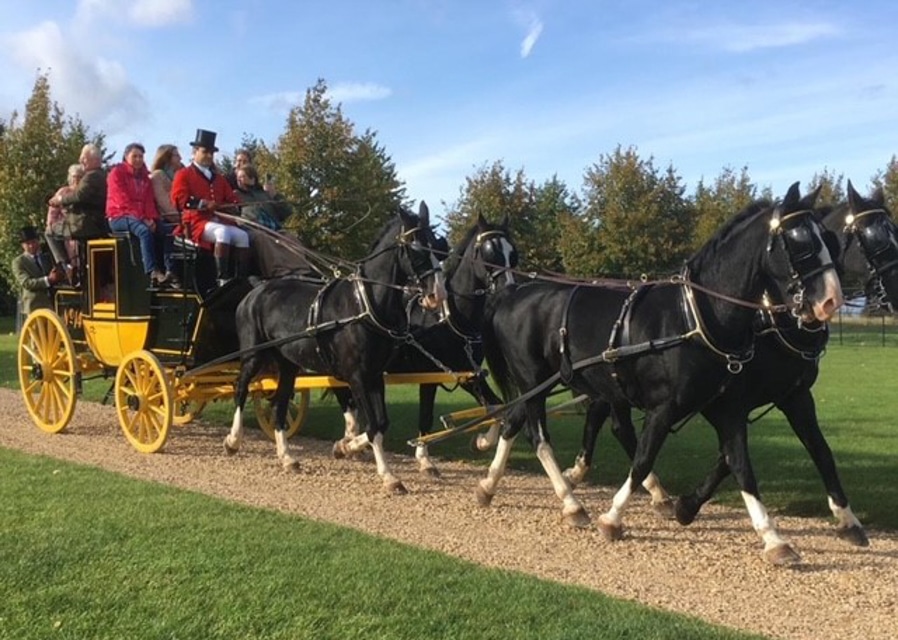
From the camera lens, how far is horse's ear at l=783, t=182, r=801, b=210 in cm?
602

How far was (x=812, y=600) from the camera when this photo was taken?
217 inches

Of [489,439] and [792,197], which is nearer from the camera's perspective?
[792,197]

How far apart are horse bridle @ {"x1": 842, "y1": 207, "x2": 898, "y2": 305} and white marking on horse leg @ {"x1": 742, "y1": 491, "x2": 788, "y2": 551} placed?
1932mm

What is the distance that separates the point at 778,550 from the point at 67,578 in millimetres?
4410

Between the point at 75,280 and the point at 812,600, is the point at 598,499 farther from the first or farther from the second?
the point at 75,280

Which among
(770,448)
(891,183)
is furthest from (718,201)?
(770,448)

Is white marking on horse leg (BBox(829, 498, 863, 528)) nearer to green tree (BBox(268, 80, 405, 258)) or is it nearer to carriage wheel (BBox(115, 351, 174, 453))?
carriage wheel (BBox(115, 351, 174, 453))

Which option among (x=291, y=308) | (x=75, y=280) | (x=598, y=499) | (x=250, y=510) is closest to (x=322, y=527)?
(x=250, y=510)

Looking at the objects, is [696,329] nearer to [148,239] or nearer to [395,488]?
[395,488]

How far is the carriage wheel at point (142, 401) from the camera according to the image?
1021 cm

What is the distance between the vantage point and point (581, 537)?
706 centimetres

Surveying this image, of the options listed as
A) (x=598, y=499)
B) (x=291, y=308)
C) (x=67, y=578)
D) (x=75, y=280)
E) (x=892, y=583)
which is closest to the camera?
(x=67, y=578)

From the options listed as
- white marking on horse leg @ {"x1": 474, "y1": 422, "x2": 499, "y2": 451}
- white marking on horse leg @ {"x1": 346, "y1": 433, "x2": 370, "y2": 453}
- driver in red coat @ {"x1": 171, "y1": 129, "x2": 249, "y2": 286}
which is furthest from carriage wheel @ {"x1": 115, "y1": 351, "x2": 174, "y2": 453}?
white marking on horse leg @ {"x1": 474, "y1": 422, "x2": 499, "y2": 451}

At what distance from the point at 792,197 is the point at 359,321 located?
169 inches
